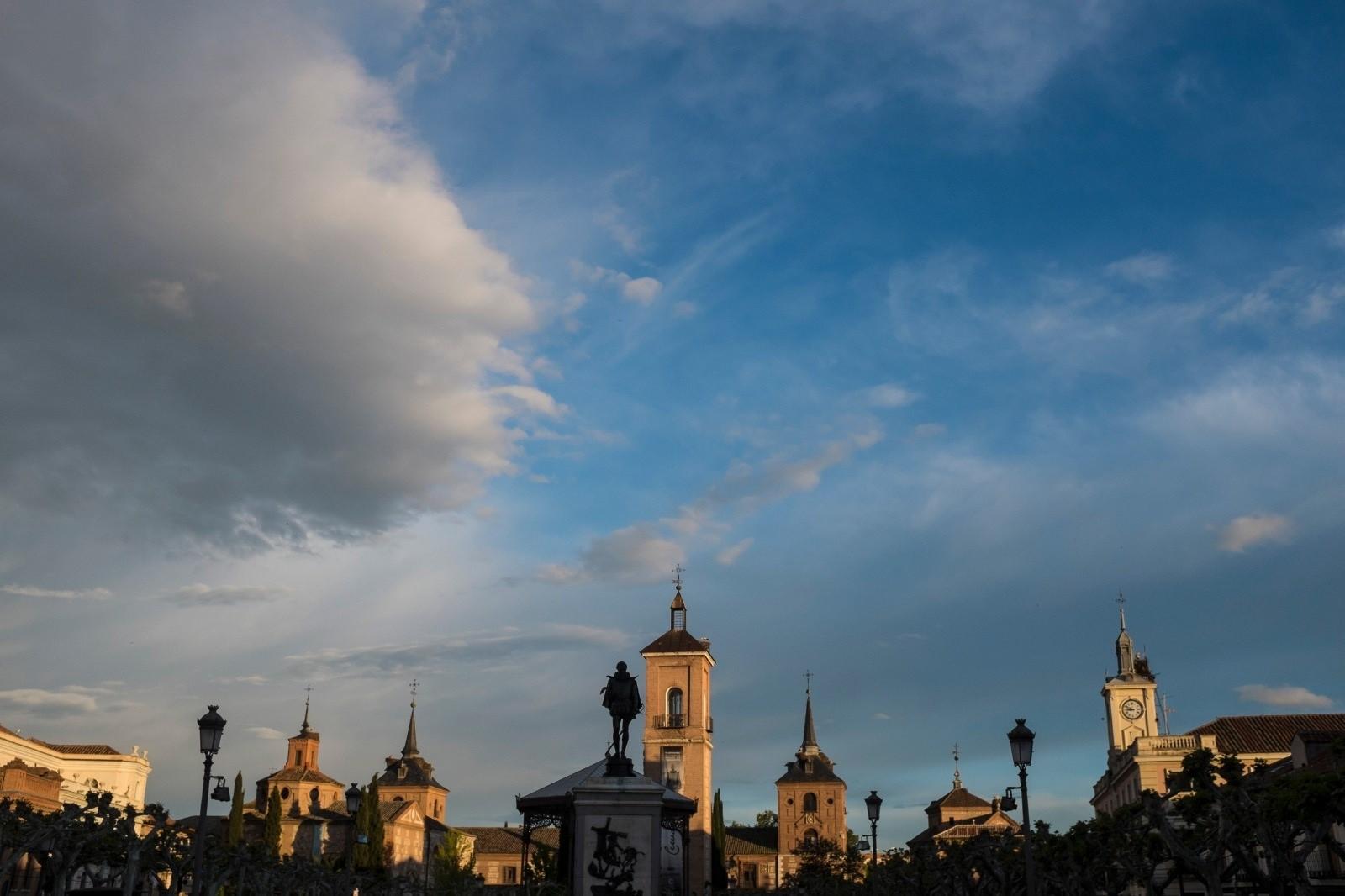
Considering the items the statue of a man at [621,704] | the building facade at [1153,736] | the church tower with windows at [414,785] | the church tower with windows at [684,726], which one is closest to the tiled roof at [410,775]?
the church tower with windows at [414,785]

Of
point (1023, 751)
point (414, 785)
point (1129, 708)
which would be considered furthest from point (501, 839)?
point (1023, 751)

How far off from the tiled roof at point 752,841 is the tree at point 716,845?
21.8 metres

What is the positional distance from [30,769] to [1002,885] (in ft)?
210

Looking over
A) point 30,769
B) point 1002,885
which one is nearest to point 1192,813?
point 1002,885

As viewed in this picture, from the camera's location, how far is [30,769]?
7262 centimetres

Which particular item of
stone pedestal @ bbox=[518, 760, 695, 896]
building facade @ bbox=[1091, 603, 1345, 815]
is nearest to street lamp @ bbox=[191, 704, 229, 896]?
stone pedestal @ bbox=[518, 760, 695, 896]

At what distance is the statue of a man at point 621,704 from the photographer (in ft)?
101

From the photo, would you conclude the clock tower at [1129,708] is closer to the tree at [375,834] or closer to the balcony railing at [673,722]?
the balcony railing at [673,722]

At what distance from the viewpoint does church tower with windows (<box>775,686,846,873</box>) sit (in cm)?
12006

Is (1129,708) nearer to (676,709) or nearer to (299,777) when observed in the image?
(676,709)

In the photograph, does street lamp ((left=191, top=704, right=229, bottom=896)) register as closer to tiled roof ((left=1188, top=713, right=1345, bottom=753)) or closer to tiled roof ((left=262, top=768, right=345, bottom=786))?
tiled roof ((left=1188, top=713, right=1345, bottom=753))

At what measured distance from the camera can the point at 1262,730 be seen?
67.4 m

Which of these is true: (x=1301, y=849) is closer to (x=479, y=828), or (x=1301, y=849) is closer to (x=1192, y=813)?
(x=1192, y=813)

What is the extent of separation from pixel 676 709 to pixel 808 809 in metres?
32.9
